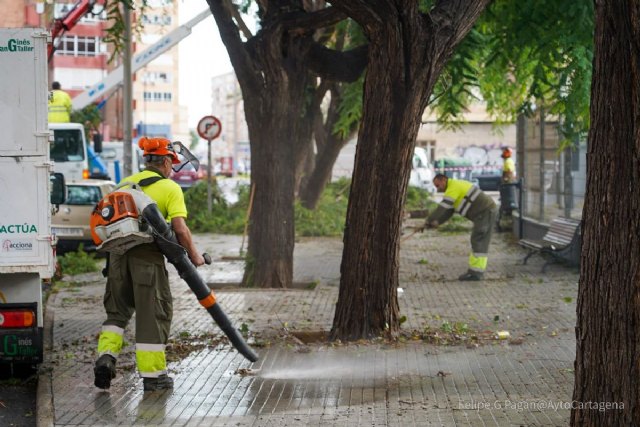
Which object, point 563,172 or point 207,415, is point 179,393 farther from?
point 563,172

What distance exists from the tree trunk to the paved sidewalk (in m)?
0.49

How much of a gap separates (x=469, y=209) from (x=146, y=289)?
9.26m

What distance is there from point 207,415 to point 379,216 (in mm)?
3227

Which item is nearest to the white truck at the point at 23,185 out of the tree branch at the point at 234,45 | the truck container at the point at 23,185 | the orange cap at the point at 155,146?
the truck container at the point at 23,185

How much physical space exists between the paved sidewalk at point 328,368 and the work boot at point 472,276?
91cm

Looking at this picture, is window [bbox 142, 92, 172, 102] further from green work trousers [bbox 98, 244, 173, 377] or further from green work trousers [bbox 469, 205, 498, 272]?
green work trousers [bbox 98, 244, 173, 377]

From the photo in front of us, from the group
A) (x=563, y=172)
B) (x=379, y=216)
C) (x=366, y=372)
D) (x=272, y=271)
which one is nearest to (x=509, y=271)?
(x=563, y=172)

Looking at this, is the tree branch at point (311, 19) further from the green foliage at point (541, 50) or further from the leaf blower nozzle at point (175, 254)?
the leaf blower nozzle at point (175, 254)

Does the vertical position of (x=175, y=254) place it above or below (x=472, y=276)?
above

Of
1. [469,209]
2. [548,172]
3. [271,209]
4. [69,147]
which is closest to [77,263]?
[271,209]

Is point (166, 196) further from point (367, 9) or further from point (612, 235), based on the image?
point (612, 235)

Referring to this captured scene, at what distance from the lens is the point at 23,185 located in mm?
8320

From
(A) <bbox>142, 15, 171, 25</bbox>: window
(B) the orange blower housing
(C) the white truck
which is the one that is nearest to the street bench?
(A) <bbox>142, 15, 171, 25</bbox>: window

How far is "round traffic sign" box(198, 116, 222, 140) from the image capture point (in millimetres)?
26423
